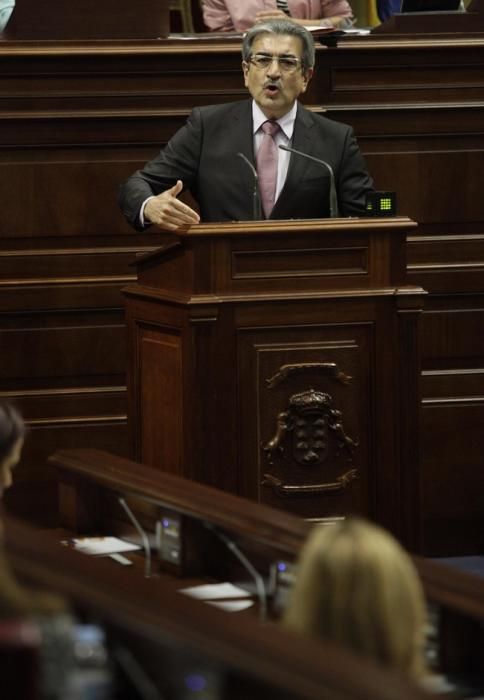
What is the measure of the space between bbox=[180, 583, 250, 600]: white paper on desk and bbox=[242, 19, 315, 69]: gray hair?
7.99 ft

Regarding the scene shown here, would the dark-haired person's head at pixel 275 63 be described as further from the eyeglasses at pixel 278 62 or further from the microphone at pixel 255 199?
the microphone at pixel 255 199

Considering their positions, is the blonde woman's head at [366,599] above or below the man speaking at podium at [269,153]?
below

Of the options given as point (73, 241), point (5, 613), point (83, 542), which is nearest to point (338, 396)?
point (83, 542)

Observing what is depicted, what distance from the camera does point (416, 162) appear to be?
21.6 ft

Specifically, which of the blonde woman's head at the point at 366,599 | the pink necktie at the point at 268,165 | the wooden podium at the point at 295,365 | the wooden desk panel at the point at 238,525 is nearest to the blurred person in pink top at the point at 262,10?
the pink necktie at the point at 268,165

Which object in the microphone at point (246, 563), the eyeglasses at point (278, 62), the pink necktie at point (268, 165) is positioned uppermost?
the eyeglasses at point (278, 62)

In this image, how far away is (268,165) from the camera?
5609mm

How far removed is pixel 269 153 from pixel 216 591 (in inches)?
91.9

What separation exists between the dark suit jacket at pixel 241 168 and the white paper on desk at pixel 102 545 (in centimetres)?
160

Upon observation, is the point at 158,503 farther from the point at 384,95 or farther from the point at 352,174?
the point at 384,95

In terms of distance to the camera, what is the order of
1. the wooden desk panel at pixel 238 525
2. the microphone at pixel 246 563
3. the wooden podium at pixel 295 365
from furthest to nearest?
the wooden podium at pixel 295 365 → the microphone at pixel 246 563 → the wooden desk panel at pixel 238 525

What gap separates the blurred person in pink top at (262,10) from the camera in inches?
279

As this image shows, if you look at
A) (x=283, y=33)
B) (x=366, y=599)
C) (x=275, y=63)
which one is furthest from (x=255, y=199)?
(x=366, y=599)

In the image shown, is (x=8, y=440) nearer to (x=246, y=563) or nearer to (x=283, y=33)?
(x=246, y=563)
